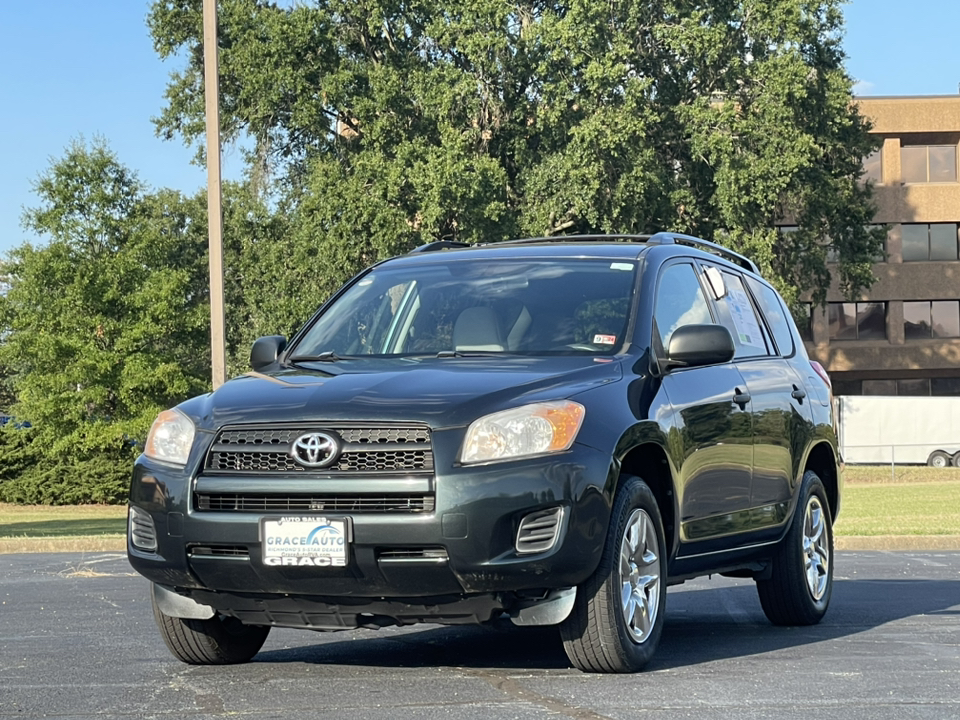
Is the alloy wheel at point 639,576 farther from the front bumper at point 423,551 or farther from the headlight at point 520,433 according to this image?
the headlight at point 520,433

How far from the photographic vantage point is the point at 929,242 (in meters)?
71.0

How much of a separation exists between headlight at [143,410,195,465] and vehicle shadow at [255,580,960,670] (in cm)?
126

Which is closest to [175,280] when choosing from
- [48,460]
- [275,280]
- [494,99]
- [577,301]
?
[275,280]

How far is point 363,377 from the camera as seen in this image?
249 inches

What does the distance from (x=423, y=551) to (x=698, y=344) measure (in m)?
1.77

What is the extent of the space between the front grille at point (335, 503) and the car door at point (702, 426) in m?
1.50

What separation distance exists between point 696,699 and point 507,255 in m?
2.80

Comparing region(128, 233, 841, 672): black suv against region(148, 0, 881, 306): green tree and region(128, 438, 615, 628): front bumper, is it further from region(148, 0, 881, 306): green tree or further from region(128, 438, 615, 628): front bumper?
region(148, 0, 881, 306): green tree

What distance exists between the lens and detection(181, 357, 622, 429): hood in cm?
589

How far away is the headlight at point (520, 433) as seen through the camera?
19.1 feet

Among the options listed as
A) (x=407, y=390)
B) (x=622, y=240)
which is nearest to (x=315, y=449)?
(x=407, y=390)

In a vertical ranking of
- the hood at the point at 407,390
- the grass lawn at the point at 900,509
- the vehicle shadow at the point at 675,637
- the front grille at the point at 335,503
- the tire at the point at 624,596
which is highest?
the hood at the point at 407,390

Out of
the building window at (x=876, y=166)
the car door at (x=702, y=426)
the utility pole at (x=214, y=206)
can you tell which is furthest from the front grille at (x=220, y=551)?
the building window at (x=876, y=166)

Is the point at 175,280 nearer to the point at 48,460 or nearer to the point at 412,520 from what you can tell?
the point at 48,460
